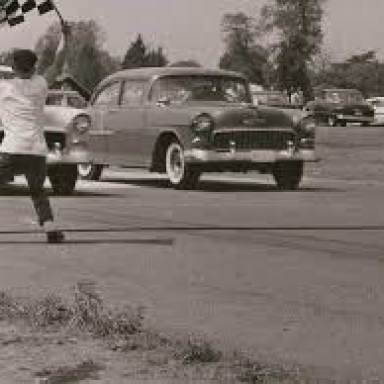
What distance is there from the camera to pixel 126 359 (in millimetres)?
5684

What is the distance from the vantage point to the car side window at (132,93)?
21.0 m

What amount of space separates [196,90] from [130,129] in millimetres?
1227

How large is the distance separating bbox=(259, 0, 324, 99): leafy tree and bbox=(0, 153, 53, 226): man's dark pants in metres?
99.5

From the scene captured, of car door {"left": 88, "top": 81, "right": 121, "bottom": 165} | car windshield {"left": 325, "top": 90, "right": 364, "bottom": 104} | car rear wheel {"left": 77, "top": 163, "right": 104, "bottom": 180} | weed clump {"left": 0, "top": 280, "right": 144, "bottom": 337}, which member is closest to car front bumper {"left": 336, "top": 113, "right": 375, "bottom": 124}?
car windshield {"left": 325, "top": 90, "right": 364, "bottom": 104}

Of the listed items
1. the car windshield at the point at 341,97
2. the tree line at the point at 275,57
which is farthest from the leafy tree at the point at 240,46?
the car windshield at the point at 341,97

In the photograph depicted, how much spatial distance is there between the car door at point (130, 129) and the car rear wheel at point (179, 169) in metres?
0.60

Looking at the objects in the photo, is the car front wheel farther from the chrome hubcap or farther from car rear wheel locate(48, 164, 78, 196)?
car rear wheel locate(48, 164, 78, 196)

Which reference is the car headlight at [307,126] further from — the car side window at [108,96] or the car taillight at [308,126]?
the car side window at [108,96]

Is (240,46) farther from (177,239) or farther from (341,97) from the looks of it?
(177,239)

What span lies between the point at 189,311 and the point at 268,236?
15.2ft

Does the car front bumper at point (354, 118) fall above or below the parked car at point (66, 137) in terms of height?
below

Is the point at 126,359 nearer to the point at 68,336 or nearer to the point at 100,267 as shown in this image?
the point at 68,336

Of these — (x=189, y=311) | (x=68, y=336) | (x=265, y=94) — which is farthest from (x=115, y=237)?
(x=265, y=94)

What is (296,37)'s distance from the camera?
121 m
